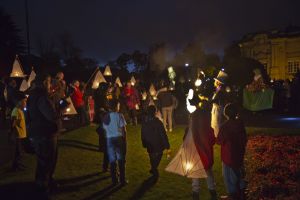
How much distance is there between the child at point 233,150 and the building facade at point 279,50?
148 feet

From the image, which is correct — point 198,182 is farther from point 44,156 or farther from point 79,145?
point 79,145

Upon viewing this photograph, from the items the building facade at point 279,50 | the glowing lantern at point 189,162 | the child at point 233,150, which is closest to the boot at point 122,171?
the glowing lantern at point 189,162

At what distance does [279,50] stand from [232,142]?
47.8 metres

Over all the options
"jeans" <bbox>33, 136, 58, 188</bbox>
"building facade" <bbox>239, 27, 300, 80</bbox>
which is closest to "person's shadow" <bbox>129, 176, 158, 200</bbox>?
"jeans" <bbox>33, 136, 58, 188</bbox>

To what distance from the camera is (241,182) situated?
7.12 meters

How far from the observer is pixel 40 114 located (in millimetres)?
7172

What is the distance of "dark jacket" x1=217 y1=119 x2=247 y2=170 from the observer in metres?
6.93

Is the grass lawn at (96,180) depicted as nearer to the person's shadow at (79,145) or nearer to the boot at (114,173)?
the person's shadow at (79,145)

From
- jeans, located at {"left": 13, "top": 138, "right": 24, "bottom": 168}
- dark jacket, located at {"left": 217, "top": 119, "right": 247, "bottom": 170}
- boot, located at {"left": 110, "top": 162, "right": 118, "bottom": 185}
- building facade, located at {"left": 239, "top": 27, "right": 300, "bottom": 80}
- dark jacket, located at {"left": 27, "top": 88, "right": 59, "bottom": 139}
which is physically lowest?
boot, located at {"left": 110, "top": 162, "right": 118, "bottom": 185}

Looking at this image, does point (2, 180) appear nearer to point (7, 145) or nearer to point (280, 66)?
point (7, 145)

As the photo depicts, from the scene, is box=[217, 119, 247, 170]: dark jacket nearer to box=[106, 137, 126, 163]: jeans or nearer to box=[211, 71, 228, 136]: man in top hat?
box=[106, 137, 126, 163]: jeans

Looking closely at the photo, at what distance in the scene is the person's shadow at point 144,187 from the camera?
7982mm

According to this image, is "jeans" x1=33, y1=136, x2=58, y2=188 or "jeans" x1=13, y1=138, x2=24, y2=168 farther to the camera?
"jeans" x1=13, y1=138, x2=24, y2=168

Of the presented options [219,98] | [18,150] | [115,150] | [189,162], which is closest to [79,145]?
[18,150]
